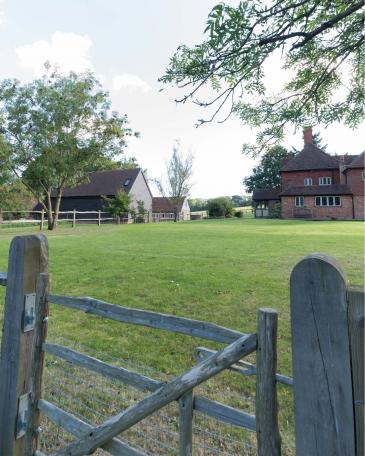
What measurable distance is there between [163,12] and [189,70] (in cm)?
181

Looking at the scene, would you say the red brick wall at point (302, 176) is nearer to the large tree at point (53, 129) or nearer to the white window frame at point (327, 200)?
the white window frame at point (327, 200)

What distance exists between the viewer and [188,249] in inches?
525

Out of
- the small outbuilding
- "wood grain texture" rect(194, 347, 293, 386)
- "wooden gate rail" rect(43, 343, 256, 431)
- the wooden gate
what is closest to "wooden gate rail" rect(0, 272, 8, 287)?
the wooden gate

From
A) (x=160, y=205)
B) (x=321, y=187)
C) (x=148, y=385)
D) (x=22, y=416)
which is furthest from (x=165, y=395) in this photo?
(x=160, y=205)

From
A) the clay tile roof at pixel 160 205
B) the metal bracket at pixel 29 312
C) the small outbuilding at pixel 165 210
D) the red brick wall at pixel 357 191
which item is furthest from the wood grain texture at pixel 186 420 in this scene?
the clay tile roof at pixel 160 205

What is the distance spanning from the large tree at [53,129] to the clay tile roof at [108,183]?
18295 millimetres

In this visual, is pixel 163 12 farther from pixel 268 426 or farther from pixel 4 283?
pixel 268 426

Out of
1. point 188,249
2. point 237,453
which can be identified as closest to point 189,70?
point 237,453

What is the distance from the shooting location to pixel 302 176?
44.7 metres

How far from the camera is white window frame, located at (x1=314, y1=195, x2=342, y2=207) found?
41.2m

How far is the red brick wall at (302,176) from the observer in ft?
141

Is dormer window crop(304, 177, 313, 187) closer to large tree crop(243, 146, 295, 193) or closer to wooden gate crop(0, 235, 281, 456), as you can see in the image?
large tree crop(243, 146, 295, 193)

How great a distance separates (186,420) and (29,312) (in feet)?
4.71

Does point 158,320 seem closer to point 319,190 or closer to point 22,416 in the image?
point 22,416
